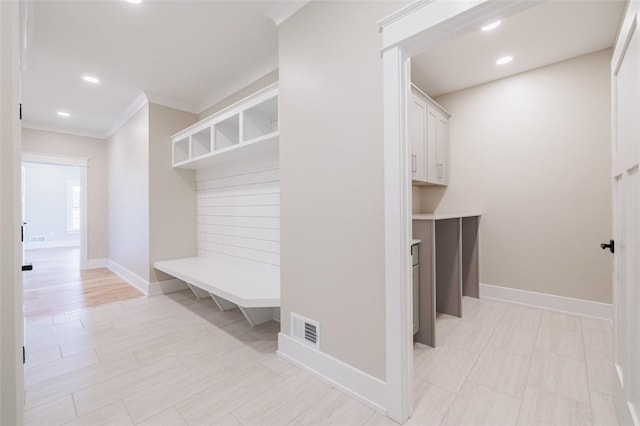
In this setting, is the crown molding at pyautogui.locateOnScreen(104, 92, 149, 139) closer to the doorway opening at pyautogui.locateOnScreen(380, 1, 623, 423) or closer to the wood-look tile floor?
the wood-look tile floor

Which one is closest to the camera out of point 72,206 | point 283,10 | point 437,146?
point 283,10

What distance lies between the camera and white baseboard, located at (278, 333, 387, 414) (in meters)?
1.54

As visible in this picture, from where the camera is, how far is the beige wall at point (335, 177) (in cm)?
156

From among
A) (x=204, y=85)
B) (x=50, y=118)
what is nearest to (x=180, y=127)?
(x=204, y=85)

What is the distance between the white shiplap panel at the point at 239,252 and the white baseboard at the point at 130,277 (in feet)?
2.58

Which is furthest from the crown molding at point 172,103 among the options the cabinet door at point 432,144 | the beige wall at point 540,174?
the beige wall at point 540,174

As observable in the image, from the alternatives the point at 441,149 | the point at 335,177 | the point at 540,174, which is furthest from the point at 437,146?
the point at 335,177

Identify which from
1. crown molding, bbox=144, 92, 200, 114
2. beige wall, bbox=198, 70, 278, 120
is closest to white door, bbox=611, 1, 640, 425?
beige wall, bbox=198, 70, 278, 120

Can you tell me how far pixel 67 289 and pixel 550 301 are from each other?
6.11 meters

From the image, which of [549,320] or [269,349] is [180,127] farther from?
[549,320]

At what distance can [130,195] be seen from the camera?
14.0 feet

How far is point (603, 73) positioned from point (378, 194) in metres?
2.84

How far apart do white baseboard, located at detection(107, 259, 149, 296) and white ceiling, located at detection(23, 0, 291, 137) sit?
8.14 ft

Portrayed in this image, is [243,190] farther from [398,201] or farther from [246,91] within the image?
[398,201]
